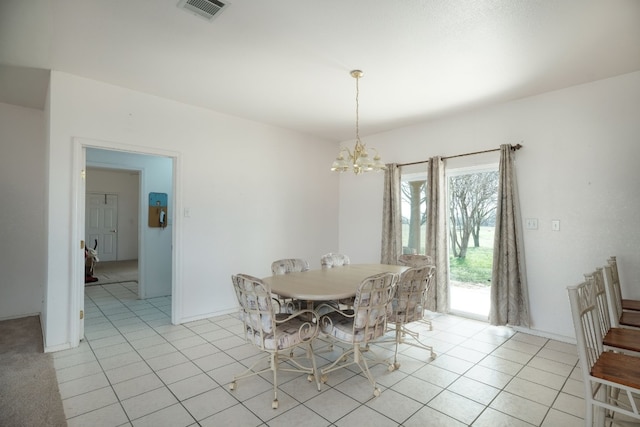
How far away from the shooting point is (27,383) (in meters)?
2.46

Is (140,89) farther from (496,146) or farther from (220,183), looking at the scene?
(496,146)

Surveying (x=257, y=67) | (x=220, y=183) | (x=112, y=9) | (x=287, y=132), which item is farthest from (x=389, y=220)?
(x=112, y=9)

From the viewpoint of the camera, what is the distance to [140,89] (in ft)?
11.6

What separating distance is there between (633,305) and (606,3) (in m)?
2.28

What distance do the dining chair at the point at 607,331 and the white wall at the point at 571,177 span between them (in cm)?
125

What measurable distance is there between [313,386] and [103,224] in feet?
29.1

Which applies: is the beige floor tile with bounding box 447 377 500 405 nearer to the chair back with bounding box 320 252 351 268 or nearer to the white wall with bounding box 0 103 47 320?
the chair back with bounding box 320 252 351 268

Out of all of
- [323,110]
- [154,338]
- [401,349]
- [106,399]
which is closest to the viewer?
[106,399]

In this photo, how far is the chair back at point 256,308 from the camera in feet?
7.19

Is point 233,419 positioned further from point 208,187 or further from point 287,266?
point 208,187

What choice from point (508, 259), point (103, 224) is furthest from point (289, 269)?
point (103, 224)

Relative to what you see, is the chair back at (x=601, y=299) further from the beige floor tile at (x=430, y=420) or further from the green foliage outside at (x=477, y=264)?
the green foliage outside at (x=477, y=264)

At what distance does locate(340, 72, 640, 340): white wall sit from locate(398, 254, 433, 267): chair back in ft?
3.59

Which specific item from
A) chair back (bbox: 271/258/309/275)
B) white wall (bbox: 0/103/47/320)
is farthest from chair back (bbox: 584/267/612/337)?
white wall (bbox: 0/103/47/320)
